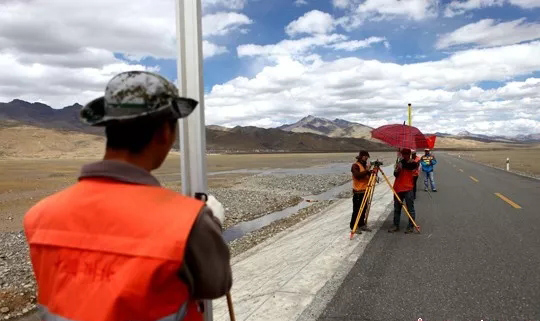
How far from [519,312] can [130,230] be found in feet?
15.7

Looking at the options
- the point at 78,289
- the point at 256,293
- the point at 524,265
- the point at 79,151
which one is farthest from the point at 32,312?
the point at 79,151

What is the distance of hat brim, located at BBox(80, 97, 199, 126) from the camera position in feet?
5.23

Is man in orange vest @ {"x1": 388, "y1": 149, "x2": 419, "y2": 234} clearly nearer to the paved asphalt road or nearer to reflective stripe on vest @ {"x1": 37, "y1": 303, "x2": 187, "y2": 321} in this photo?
the paved asphalt road

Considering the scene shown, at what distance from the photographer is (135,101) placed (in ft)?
5.29

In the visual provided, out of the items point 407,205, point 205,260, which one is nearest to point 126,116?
point 205,260

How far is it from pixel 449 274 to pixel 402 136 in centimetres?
377

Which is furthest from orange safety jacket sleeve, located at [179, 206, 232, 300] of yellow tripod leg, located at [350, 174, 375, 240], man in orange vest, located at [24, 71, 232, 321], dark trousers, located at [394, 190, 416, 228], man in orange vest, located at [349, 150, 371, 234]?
dark trousers, located at [394, 190, 416, 228]

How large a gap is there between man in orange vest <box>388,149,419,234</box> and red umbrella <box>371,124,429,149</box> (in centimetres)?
35

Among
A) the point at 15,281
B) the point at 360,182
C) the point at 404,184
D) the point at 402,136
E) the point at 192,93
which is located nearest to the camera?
the point at 192,93

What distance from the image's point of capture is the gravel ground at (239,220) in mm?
7920

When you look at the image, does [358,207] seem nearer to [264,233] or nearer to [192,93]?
[264,233]

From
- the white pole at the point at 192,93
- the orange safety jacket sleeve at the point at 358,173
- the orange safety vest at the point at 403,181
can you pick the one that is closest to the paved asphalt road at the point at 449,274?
the orange safety vest at the point at 403,181

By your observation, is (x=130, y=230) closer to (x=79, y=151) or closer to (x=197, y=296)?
(x=197, y=296)

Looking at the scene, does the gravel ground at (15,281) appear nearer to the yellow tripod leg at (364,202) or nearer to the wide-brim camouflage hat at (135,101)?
the yellow tripod leg at (364,202)
